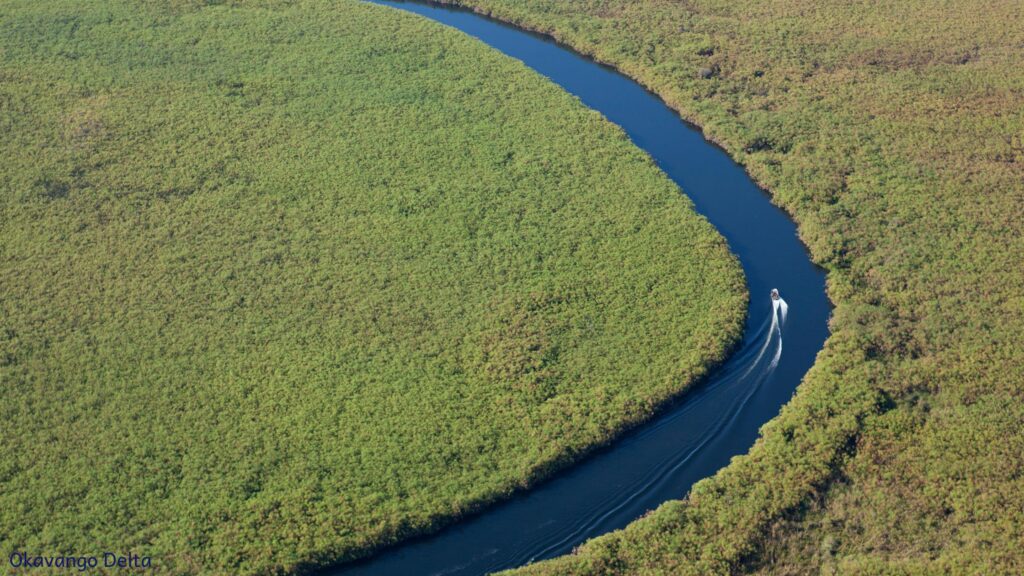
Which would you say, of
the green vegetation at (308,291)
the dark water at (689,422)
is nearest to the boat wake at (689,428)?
the dark water at (689,422)

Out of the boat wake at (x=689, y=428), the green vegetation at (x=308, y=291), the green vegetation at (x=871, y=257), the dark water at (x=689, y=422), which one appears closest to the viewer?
the green vegetation at (x=871, y=257)

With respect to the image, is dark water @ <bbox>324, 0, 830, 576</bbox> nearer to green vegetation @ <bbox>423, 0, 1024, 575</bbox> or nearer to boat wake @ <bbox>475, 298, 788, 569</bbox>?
boat wake @ <bbox>475, 298, 788, 569</bbox>

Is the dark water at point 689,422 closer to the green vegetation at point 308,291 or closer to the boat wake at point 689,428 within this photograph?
the boat wake at point 689,428

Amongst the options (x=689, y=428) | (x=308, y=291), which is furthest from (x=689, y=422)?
(x=308, y=291)

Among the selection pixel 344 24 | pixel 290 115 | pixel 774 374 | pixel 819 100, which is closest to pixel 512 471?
pixel 774 374

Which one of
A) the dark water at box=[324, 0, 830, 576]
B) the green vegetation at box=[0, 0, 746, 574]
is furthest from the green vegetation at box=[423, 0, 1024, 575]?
the green vegetation at box=[0, 0, 746, 574]

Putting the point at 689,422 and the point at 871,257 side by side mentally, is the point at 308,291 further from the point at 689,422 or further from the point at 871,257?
the point at 871,257

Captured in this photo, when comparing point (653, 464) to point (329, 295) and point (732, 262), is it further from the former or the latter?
point (329, 295)
